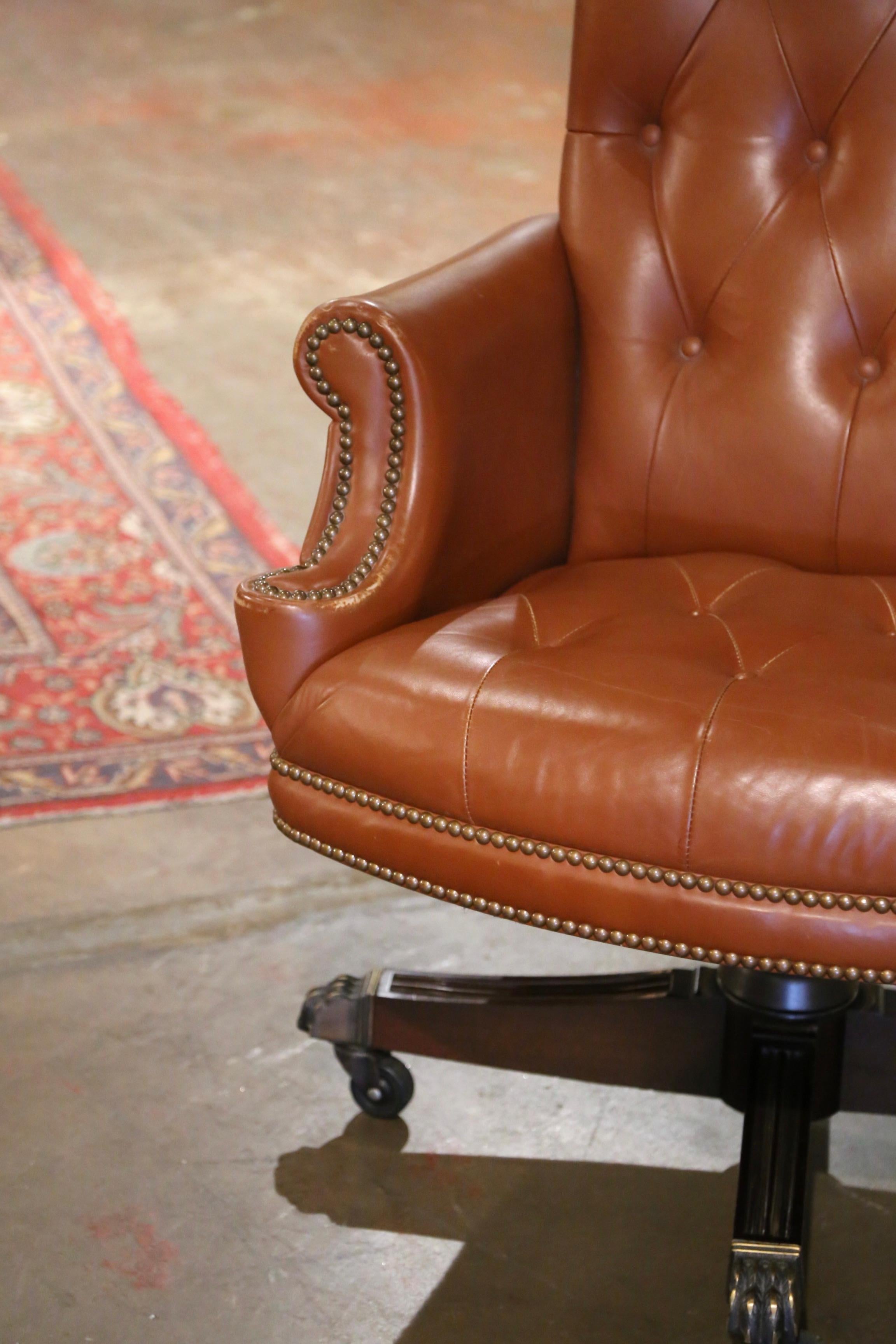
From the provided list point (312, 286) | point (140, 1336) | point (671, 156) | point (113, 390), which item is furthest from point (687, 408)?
point (312, 286)

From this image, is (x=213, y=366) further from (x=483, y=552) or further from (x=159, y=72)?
(x=159, y=72)

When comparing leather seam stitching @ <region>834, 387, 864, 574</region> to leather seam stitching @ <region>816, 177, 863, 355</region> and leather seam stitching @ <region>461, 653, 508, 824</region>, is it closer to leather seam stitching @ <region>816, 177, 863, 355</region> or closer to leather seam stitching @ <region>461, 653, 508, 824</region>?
leather seam stitching @ <region>816, 177, 863, 355</region>

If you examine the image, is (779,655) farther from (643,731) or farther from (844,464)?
(844,464)

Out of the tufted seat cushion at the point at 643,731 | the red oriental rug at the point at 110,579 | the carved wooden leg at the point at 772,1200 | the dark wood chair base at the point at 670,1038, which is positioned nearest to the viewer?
the tufted seat cushion at the point at 643,731

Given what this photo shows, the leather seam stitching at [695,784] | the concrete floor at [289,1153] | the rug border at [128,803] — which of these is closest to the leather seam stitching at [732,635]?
the leather seam stitching at [695,784]

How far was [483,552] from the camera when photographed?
132 centimetres

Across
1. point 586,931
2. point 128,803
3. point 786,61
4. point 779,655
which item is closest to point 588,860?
point 586,931

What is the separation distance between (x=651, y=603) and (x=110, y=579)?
4.03 ft

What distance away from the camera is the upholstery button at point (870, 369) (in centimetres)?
141

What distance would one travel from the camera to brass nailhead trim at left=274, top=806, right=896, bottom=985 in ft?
3.34

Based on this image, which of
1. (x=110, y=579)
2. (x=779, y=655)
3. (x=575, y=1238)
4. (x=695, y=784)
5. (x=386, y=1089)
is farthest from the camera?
(x=110, y=579)

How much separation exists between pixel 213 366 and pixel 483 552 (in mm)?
1891

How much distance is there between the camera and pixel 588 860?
41.2 inches

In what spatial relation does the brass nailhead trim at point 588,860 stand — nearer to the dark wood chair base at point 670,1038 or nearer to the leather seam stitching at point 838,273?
the dark wood chair base at point 670,1038
